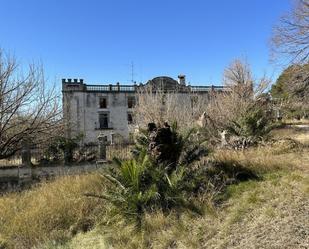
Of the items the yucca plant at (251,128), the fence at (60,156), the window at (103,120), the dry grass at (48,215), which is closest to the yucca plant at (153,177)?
the dry grass at (48,215)

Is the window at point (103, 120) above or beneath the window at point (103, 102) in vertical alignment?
beneath

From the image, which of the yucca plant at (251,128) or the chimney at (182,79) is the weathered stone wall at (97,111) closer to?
the chimney at (182,79)

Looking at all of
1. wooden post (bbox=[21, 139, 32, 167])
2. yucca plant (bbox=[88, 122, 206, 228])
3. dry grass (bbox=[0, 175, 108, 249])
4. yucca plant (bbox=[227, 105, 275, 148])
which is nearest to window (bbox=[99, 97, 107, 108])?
yucca plant (bbox=[227, 105, 275, 148])

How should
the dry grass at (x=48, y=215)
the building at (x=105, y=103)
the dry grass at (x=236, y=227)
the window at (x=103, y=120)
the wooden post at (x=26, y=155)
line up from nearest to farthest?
the dry grass at (x=236, y=227) → the dry grass at (x=48, y=215) → the wooden post at (x=26, y=155) → the building at (x=105, y=103) → the window at (x=103, y=120)

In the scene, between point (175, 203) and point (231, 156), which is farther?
point (231, 156)

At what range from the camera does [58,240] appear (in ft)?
25.3

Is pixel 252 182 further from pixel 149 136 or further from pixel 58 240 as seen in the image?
pixel 58 240

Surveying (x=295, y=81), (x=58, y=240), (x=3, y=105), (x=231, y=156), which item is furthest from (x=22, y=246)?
(x=295, y=81)

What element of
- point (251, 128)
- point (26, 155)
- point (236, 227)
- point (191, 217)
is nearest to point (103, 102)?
point (251, 128)

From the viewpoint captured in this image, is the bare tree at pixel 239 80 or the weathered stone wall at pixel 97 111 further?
the weathered stone wall at pixel 97 111

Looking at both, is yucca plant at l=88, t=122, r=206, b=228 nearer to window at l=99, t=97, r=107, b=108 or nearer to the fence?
the fence

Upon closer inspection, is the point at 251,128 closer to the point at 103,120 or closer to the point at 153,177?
the point at 153,177

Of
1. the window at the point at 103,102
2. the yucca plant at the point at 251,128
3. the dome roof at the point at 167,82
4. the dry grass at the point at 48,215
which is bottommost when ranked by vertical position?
the dry grass at the point at 48,215

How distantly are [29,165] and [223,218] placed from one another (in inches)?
350
